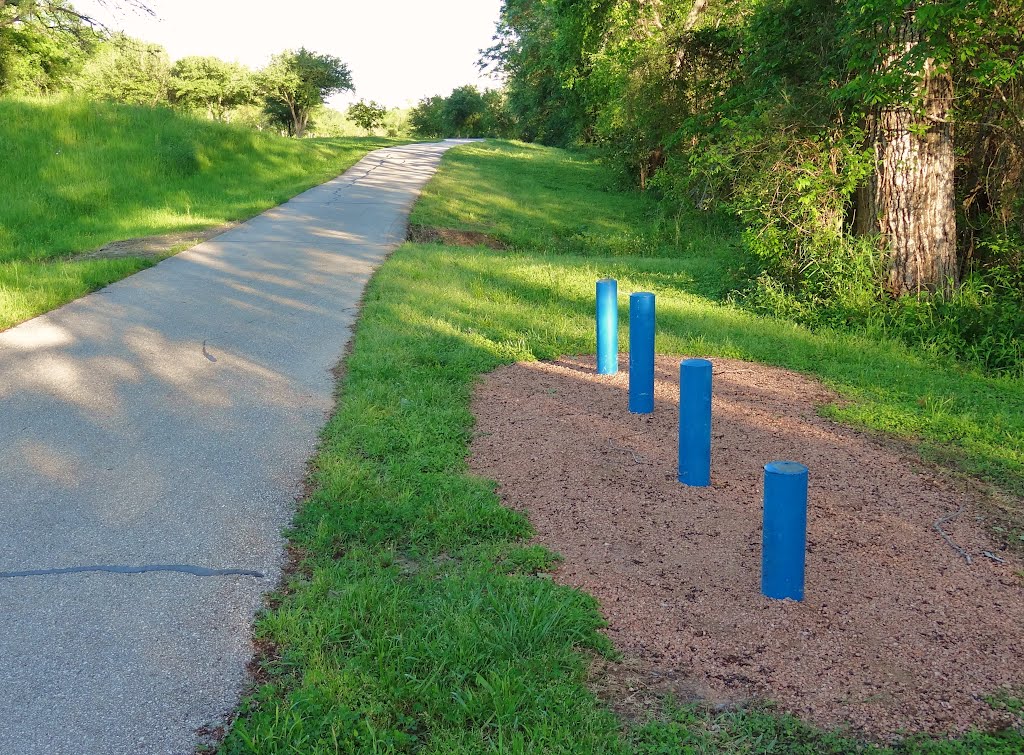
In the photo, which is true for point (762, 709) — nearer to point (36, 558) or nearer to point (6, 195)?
point (36, 558)

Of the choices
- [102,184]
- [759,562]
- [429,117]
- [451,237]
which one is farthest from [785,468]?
[429,117]

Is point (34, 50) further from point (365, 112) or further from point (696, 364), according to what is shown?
point (696, 364)

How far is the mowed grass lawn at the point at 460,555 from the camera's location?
2820 mm

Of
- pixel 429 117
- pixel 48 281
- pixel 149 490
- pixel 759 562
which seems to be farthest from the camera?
pixel 429 117

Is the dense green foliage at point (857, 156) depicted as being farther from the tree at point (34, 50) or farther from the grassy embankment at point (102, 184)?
the tree at point (34, 50)

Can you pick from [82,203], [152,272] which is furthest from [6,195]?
[152,272]

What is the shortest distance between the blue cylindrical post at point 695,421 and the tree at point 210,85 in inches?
1863

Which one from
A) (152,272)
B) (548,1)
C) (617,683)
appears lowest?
(617,683)

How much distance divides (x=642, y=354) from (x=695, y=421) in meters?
1.30

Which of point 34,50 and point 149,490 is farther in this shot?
point 34,50

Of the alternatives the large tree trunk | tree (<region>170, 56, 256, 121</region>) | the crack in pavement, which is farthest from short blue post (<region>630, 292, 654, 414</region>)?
tree (<region>170, 56, 256, 121</region>)

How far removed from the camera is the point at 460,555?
403cm

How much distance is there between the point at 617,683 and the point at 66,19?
1128 inches

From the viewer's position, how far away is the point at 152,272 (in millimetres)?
10578
